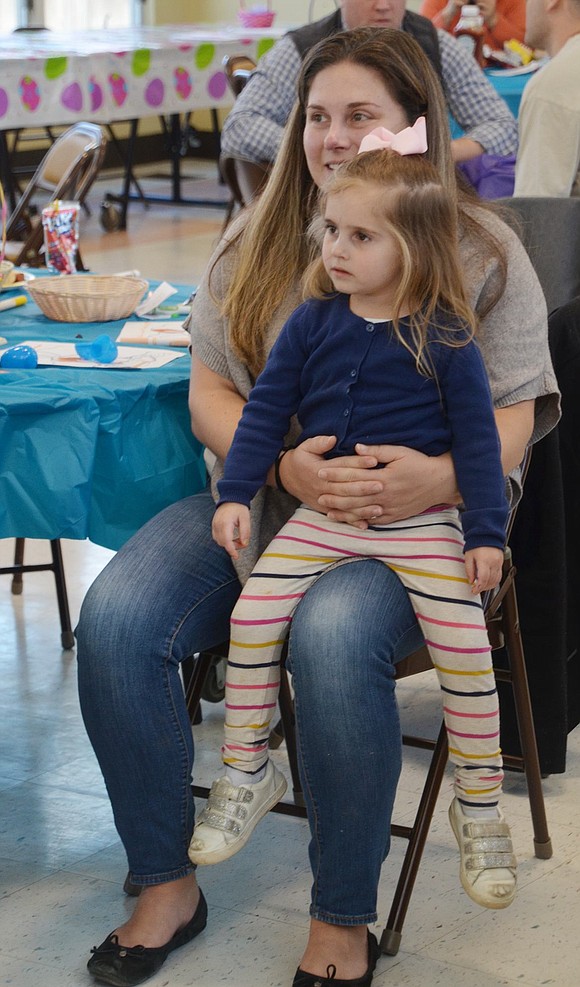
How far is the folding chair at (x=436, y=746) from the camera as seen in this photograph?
69.4 inches

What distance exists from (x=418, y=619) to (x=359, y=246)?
1.52ft

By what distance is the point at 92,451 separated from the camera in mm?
1776

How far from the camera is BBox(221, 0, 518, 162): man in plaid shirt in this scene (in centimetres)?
359

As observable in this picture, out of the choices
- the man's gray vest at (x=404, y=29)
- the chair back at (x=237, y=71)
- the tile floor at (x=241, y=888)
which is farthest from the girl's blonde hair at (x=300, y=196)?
the chair back at (x=237, y=71)

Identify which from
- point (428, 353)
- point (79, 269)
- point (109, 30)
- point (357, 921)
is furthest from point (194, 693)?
point (109, 30)

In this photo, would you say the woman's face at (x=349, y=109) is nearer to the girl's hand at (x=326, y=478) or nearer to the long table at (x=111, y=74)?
the girl's hand at (x=326, y=478)

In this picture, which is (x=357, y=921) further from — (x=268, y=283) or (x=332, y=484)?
(x=268, y=283)

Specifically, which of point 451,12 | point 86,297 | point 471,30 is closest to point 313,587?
point 86,297

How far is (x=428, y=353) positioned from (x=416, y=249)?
0.13 meters

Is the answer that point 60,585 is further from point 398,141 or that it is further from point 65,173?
point 65,173

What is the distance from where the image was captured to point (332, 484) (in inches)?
64.6

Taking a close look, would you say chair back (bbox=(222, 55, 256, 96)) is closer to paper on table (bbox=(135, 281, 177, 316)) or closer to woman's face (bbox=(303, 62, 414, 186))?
paper on table (bbox=(135, 281, 177, 316))

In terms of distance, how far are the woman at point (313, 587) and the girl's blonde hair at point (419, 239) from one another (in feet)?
0.35

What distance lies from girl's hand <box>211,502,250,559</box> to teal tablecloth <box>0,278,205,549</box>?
0.21 meters
